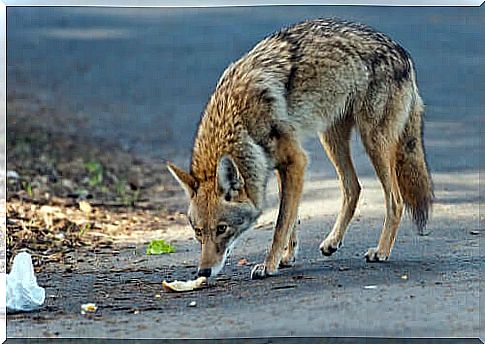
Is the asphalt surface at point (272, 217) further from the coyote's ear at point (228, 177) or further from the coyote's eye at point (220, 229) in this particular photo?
the coyote's ear at point (228, 177)

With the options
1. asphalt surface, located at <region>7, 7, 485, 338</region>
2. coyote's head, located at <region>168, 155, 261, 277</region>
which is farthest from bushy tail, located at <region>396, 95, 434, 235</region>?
coyote's head, located at <region>168, 155, 261, 277</region>

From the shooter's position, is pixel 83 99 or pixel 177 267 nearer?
pixel 177 267

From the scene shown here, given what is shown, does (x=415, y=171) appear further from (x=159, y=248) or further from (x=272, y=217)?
(x=159, y=248)

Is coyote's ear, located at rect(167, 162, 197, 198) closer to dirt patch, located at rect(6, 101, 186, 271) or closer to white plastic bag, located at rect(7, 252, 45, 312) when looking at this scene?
white plastic bag, located at rect(7, 252, 45, 312)

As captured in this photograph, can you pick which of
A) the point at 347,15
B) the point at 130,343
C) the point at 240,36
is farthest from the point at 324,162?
the point at 130,343

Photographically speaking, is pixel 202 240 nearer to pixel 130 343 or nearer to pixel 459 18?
pixel 130 343

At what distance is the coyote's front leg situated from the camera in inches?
208

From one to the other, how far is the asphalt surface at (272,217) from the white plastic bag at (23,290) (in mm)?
81

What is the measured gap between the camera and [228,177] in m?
5.08

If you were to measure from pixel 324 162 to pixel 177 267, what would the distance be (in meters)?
1.83

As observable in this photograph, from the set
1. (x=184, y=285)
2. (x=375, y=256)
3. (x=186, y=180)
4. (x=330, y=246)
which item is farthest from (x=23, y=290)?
(x=375, y=256)

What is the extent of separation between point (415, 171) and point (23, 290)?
2136 mm

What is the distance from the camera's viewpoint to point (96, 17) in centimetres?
658

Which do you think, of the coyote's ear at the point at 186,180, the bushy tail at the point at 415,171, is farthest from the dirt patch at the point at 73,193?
the bushy tail at the point at 415,171
